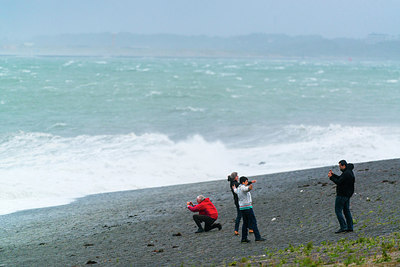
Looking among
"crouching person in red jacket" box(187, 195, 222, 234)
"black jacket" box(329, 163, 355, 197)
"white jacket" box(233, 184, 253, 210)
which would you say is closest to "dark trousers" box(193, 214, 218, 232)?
"crouching person in red jacket" box(187, 195, 222, 234)

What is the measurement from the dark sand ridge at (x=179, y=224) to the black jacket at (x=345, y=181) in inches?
42.3

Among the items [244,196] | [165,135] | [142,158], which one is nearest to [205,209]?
[244,196]

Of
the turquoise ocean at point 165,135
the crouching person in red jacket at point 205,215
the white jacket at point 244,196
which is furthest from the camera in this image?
the turquoise ocean at point 165,135

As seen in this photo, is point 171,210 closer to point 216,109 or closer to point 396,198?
point 396,198

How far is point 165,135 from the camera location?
4625 cm

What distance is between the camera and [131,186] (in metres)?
29.6

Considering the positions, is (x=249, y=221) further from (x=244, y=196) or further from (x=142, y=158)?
(x=142, y=158)

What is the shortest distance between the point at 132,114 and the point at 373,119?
26.0m

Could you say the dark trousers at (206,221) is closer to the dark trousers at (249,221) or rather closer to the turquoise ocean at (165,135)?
the dark trousers at (249,221)

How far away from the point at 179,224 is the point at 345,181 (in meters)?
6.42

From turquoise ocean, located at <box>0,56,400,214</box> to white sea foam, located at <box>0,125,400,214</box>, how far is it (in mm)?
69

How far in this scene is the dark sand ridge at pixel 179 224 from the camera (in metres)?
13.6


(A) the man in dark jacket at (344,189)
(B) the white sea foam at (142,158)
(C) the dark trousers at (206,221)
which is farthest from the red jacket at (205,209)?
(B) the white sea foam at (142,158)

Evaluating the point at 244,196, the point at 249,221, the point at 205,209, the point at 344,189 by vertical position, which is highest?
the point at 244,196
